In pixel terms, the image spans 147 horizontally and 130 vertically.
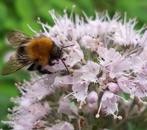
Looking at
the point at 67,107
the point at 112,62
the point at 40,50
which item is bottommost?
the point at 67,107

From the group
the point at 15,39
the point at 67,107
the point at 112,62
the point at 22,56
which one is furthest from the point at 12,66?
the point at 112,62

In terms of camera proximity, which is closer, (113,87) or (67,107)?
(113,87)

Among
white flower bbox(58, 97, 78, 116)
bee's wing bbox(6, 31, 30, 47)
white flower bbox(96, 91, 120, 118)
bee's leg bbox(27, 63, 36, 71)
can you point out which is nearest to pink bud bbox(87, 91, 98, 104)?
white flower bbox(96, 91, 120, 118)

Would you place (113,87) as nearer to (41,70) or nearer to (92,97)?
(92,97)

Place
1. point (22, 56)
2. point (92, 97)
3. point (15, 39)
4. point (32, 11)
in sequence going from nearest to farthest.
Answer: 1. point (92, 97)
2. point (22, 56)
3. point (15, 39)
4. point (32, 11)

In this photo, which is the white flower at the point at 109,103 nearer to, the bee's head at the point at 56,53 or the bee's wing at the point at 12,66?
the bee's head at the point at 56,53

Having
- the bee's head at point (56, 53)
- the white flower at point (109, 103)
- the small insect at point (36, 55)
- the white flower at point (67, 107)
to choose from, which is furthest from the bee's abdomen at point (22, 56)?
the white flower at point (109, 103)
